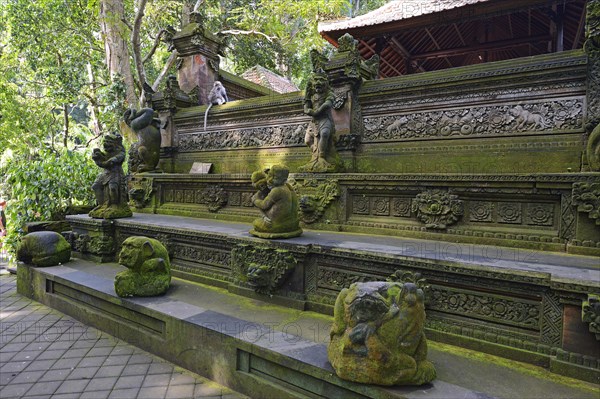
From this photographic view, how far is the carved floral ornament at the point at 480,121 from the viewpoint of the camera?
4.18m

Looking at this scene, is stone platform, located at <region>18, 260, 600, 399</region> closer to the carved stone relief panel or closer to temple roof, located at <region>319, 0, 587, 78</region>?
the carved stone relief panel

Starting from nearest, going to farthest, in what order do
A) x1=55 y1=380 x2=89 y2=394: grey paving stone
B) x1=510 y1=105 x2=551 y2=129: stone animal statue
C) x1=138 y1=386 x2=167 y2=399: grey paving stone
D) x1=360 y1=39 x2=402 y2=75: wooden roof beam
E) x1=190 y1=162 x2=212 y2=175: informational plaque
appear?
x1=138 y1=386 x2=167 y2=399: grey paving stone
x1=55 y1=380 x2=89 y2=394: grey paving stone
x1=510 y1=105 x2=551 y2=129: stone animal statue
x1=190 y1=162 x2=212 y2=175: informational plaque
x1=360 y1=39 x2=402 y2=75: wooden roof beam

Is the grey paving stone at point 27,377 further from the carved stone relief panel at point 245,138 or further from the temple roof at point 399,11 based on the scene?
the temple roof at point 399,11

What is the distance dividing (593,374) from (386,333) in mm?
1462

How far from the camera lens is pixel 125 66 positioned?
11.4m

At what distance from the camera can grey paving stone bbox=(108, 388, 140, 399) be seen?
9.66ft

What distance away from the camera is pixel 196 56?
30.9 ft

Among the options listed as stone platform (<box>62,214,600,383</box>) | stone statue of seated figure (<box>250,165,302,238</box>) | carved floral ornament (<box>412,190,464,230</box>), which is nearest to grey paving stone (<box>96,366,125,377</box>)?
stone platform (<box>62,214,600,383</box>)

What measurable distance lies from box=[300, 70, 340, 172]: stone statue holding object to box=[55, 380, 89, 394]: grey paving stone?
3754mm

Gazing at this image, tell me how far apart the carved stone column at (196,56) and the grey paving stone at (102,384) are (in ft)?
23.9

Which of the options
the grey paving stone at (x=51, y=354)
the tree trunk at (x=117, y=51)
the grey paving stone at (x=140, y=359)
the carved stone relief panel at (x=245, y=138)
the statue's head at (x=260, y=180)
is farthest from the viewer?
the tree trunk at (x=117, y=51)

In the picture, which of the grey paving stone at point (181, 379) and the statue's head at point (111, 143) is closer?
the grey paving stone at point (181, 379)

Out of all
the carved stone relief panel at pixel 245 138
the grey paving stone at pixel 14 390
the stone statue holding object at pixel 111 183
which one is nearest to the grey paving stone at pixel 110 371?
the grey paving stone at pixel 14 390

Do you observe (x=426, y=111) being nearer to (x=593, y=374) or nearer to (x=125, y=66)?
(x=593, y=374)
